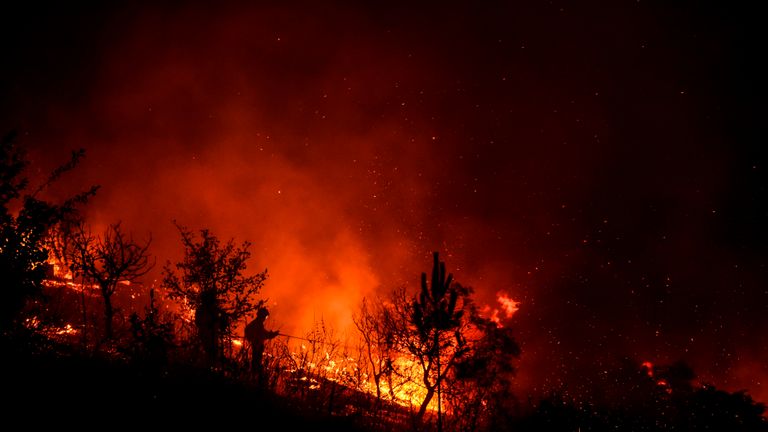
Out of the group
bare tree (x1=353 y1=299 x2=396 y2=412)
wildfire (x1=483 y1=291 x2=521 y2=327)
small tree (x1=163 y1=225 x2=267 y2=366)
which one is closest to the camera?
small tree (x1=163 y1=225 x2=267 y2=366)

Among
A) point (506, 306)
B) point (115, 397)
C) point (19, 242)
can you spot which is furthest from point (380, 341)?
point (506, 306)

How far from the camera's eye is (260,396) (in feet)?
36.2

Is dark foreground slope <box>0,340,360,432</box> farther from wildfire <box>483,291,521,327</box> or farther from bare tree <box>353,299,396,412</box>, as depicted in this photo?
wildfire <box>483,291,521,327</box>

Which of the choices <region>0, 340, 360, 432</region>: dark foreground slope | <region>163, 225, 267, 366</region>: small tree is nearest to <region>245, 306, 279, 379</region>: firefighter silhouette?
<region>163, 225, 267, 366</region>: small tree

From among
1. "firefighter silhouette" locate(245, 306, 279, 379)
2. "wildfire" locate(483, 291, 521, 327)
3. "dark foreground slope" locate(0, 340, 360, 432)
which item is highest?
"wildfire" locate(483, 291, 521, 327)

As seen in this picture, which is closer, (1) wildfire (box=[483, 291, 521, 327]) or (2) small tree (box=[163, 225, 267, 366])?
(2) small tree (box=[163, 225, 267, 366])

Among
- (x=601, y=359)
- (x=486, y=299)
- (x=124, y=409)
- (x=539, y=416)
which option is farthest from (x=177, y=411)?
(x=486, y=299)

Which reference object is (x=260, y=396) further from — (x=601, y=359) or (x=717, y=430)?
(x=601, y=359)

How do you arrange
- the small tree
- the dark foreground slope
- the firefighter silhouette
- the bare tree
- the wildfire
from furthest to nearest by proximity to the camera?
the wildfire, the bare tree, the firefighter silhouette, the small tree, the dark foreground slope

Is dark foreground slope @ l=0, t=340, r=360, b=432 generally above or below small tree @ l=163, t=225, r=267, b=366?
below

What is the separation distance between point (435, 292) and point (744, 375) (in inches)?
2968

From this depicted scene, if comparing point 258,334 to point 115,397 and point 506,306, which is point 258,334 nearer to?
point 115,397

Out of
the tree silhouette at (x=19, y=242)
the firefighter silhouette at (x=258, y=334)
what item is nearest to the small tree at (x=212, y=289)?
the firefighter silhouette at (x=258, y=334)

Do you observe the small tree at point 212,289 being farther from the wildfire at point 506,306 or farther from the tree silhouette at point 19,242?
the wildfire at point 506,306
